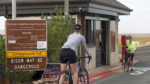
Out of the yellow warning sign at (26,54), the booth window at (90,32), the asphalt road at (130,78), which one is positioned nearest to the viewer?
the yellow warning sign at (26,54)

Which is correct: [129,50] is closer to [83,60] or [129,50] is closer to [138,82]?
[83,60]

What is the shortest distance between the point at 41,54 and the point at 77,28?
263 centimetres

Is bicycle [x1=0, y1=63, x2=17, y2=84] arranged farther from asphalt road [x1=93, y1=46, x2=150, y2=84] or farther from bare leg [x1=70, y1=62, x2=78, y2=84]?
asphalt road [x1=93, y1=46, x2=150, y2=84]

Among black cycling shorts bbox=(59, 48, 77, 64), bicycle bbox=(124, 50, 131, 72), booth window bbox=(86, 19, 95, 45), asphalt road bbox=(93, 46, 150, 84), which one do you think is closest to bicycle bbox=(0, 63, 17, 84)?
black cycling shorts bbox=(59, 48, 77, 64)

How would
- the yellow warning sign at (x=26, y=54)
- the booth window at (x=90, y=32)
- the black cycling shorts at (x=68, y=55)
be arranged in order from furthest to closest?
the booth window at (x=90, y=32)
the yellow warning sign at (x=26, y=54)
the black cycling shorts at (x=68, y=55)

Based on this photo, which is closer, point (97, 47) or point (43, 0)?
point (43, 0)

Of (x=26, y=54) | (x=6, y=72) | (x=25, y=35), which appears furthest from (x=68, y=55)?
(x=6, y=72)

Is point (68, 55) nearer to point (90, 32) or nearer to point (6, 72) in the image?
point (6, 72)

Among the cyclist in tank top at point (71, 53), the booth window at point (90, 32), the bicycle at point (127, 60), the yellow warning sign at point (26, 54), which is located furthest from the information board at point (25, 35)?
the bicycle at point (127, 60)

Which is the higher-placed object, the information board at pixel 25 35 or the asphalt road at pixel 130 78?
the information board at pixel 25 35

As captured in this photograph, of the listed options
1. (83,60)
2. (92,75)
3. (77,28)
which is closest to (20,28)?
(77,28)

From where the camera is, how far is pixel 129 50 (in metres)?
15.5

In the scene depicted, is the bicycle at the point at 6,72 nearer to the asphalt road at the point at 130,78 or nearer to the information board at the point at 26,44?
the information board at the point at 26,44

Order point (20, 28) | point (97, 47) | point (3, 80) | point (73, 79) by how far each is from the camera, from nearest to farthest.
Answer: point (73, 79), point (20, 28), point (3, 80), point (97, 47)
